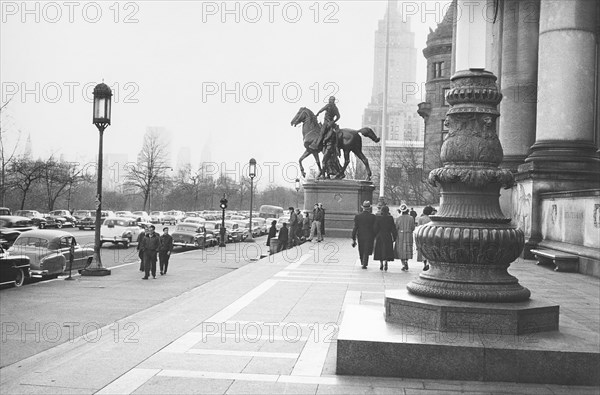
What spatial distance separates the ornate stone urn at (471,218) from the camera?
6.96 meters

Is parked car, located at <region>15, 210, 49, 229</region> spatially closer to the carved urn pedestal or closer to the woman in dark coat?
the woman in dark coat

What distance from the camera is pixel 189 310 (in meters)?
11.4

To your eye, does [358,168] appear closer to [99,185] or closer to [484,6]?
[99,185]

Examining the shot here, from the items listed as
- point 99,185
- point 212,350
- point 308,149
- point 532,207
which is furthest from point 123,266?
point 212,350

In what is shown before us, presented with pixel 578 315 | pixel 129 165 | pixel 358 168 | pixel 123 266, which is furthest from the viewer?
pixel 358 168

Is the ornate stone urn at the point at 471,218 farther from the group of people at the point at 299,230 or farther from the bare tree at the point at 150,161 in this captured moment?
the bare tree at the point at 150,161

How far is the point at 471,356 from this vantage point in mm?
6281

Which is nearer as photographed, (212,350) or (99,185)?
(212,350)

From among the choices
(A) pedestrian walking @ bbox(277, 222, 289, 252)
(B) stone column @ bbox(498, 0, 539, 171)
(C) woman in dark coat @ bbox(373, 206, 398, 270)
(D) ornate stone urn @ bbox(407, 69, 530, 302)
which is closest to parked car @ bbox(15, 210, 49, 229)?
(A) pedestrian walking @ bbox(277, 222, 289, 252)

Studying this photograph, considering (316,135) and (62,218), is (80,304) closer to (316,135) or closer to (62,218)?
(316,135)

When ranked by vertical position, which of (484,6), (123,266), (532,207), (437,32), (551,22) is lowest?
(123,266)

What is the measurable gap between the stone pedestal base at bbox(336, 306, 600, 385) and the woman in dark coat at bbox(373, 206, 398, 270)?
1102cm

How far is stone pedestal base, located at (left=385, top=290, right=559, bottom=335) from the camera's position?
6.70m

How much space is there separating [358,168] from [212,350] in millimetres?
88193
